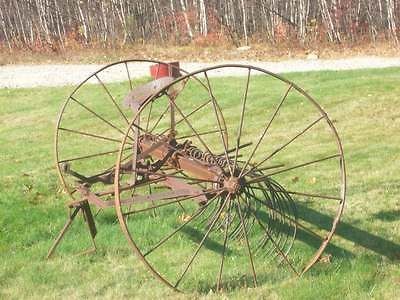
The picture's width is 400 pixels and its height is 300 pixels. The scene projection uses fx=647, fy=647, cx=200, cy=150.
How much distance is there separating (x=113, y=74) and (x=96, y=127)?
19.3 ft

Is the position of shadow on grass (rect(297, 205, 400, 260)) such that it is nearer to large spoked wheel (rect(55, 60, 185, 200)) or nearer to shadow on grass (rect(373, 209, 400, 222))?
shadow on grass (rect(373, 209, 400, 222))

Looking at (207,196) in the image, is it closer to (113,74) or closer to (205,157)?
(205,157)

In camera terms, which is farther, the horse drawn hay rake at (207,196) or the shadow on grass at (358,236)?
the shadow on grass at (358,236)

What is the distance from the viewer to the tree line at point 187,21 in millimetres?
20359

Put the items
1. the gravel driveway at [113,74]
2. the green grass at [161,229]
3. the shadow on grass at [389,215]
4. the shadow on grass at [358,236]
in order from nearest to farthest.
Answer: the green grass at [161,229] → the shadow on grass at [358,236] → the shadow on grass at [389,215] → the gravel driveway at [113,74]

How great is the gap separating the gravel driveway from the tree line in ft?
6.80

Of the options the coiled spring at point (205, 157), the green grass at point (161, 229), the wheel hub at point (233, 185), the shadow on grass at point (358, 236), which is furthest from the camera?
A: the shadow on grass at point (358, 236)

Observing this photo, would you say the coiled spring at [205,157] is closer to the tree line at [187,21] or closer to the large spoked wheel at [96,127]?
the large spoked wheel at [96,127]

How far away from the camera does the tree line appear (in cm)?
2036

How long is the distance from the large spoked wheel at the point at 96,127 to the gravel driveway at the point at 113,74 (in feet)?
2.93

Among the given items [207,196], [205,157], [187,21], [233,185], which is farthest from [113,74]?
[233,185]

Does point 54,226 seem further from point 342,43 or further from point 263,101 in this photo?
point 342,43

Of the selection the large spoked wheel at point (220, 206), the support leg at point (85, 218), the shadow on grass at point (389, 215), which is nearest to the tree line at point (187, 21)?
the large spoked wheel at point (220, 206)

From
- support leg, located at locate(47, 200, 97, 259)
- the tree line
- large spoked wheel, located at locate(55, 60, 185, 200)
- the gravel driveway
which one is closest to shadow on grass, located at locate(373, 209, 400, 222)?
large spoked wheel, located at locate(55, 60, 185, 200)
